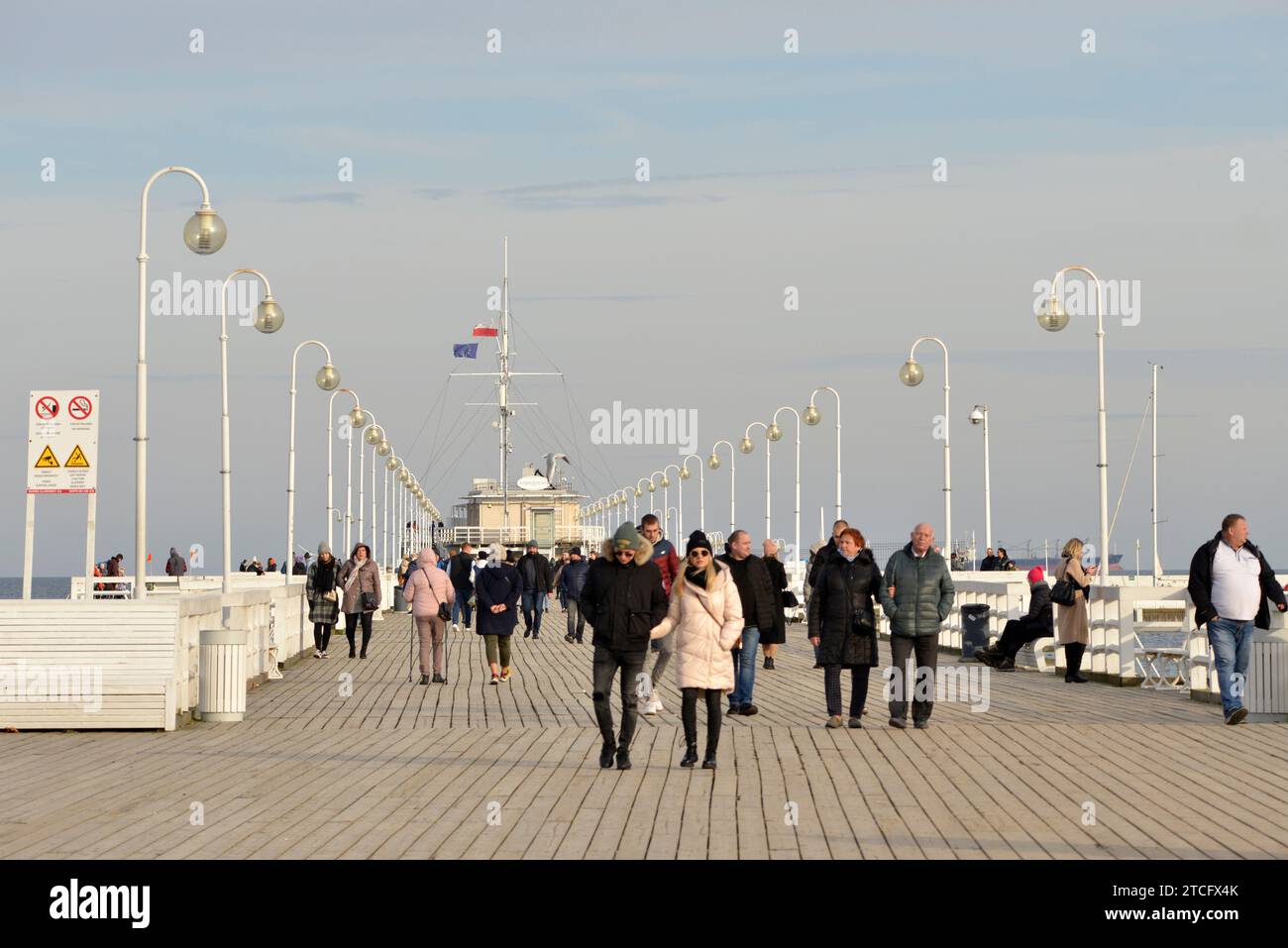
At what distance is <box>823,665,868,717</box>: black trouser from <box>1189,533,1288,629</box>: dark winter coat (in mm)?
2960

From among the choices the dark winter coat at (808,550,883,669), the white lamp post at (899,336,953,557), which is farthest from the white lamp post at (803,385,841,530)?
the dark winter coat at (808,550,883,669)

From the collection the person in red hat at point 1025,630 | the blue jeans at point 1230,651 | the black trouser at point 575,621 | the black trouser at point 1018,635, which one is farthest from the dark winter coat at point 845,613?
the black trouser at point 575,621

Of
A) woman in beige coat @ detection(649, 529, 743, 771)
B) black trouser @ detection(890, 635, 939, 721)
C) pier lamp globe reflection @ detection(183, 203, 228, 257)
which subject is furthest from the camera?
pier lamp globe reflection @ detection(183, 203, 228, 257)

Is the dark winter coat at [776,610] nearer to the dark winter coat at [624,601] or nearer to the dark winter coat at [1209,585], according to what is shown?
the dark winter coat at [624,601]

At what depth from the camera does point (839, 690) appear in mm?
17531

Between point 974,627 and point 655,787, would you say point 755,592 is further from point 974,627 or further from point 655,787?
point 974,627

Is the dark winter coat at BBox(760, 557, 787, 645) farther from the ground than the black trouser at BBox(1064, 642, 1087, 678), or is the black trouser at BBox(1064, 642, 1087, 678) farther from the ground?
the dark winter coat at BBox(760, 557, 787, 645)

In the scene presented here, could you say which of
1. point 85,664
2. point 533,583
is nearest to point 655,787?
point 85,664

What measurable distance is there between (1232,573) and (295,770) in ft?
27.4

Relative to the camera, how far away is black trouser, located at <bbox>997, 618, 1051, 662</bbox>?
26.0 meters

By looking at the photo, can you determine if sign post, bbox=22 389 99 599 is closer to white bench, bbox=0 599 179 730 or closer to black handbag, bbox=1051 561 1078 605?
white bench, bbox=0 599 179 730

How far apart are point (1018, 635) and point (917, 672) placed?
9.01 meters
